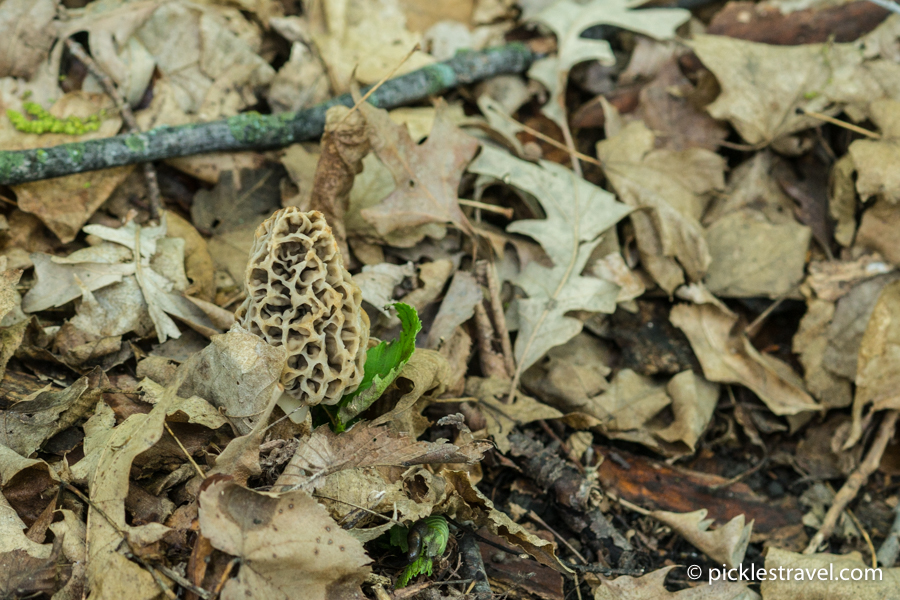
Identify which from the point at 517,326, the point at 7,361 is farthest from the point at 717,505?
the point at 7,361

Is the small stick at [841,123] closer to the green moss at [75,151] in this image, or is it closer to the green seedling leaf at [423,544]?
the green seedling leaf at [423,544]

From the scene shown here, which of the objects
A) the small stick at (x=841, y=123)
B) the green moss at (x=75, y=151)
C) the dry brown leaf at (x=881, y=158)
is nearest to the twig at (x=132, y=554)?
the green moss at (x=75, y=151)

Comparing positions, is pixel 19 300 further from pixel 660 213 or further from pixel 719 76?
pixel 719 76

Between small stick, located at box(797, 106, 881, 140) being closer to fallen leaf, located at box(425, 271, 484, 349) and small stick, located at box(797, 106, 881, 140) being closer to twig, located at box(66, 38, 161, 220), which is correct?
fallen leaf, located at box(425, 271, 484, 349)

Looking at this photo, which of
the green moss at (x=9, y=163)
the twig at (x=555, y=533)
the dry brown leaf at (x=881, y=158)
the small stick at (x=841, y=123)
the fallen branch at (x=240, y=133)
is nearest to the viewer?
the twig at (x=555, y=533)

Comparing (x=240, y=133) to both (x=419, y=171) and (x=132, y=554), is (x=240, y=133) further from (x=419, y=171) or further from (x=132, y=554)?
(x=132, y=554)

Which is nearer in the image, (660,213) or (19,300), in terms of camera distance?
(19,300)

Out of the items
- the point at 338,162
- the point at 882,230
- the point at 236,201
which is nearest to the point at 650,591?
the point at 338,162
